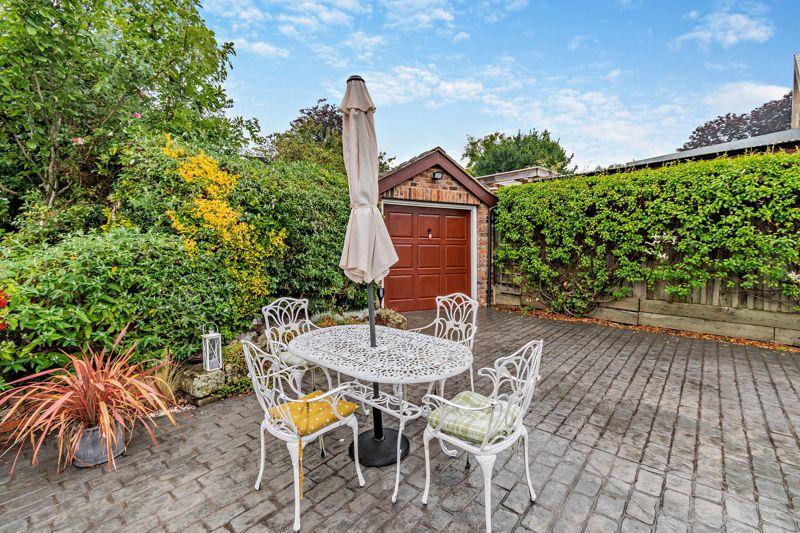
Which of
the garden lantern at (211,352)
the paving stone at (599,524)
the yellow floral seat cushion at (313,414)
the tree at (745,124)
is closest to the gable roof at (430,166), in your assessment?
the garden lantern at (211,352)

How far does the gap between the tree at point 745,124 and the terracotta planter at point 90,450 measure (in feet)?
88.4

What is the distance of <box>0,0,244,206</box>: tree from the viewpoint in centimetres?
402

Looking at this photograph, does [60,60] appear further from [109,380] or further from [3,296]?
[109,380]

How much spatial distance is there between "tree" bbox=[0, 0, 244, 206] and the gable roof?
3566mm

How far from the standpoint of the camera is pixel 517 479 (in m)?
2.11

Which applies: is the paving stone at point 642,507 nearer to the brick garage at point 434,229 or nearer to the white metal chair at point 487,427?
the white metal chair at point 487,427

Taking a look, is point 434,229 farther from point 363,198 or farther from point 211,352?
point 211,352

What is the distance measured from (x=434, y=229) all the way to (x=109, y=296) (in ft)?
18.7

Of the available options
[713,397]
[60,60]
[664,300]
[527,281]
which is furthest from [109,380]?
[664,300]

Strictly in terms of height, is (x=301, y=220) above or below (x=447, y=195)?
below

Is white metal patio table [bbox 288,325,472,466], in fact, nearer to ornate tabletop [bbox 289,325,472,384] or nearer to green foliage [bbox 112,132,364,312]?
ornate tabletop [bbox 289,325,472,384]

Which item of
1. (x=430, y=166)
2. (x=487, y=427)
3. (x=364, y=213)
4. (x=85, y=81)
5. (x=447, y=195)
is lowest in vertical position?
(x=487, y=427)

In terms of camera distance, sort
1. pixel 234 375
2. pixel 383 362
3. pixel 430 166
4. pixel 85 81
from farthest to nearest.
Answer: pixel 430 166 → pixel 85 81 → pixel 234 375 → pixel 383 362

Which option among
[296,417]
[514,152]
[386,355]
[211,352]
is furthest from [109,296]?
[514,152]
